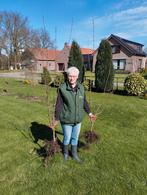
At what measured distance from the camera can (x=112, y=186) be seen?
2.95 metres

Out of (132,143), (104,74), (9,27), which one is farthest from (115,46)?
(132,143)

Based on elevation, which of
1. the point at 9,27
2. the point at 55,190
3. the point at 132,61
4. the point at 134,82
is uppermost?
the point at 9,27

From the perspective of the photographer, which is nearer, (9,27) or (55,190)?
(55,190)

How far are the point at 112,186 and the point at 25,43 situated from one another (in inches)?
1657

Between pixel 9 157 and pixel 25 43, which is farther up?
pixel 25 43

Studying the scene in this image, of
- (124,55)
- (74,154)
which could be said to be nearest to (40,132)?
(74,154)

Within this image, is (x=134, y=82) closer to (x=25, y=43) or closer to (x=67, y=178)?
(x=67, y=178)

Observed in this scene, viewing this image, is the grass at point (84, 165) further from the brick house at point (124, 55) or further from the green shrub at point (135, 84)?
the brick house at point (124, 55)

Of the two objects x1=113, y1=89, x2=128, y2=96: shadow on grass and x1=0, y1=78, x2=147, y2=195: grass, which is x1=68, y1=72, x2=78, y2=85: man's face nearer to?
x1=0, y1=78, x2=147, y2=195: grass

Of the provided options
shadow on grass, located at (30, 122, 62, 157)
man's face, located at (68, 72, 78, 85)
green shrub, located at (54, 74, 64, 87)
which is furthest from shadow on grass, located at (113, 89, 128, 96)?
man's face, located at (68, 72, 78, 85)

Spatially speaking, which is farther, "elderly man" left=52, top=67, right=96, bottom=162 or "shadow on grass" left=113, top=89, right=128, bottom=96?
"shadow on grass" left=113, top=89, right=128, bottom=96

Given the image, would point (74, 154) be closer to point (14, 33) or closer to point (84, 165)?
point (84, 165)

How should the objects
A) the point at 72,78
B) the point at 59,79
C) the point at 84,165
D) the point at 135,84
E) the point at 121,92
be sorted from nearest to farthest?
1. the point at 72,78
2. the point at 84,165
3. the point at 135,84
4. the point at 121,92
5. the point at 59,79

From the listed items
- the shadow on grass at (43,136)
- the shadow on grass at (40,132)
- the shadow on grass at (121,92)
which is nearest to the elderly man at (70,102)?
the shadow on grass at (43,136)
